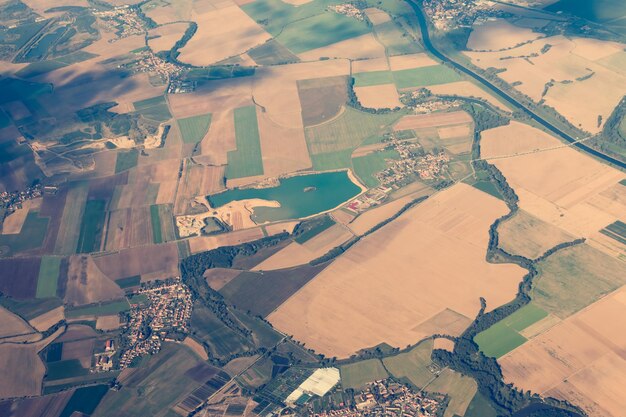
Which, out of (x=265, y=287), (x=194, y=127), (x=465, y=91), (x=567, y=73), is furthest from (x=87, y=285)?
(x=567, y=73)

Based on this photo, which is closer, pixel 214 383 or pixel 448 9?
pixel 214 383

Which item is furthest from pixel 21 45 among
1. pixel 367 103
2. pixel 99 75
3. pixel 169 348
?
pixel 169 348

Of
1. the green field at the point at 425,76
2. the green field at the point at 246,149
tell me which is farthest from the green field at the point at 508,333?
the green field at the point at 425,76

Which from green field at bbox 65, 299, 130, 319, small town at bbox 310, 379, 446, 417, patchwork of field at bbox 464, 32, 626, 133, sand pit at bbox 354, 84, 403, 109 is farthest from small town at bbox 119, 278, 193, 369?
patchwork of field at bbox 464, 32, 626, 133

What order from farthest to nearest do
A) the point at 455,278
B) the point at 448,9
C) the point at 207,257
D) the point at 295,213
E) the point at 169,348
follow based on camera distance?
the point at 448,9
the point at 295,213
the point at 207,257
the point at 455,278
the point at 169,348

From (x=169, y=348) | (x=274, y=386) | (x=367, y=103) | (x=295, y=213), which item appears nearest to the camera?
(x=274, y=386)

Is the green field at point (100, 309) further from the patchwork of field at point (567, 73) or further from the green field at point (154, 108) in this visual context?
the patchwork of field at point (567, 73)

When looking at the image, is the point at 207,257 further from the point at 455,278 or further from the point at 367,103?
the point at 367,103
